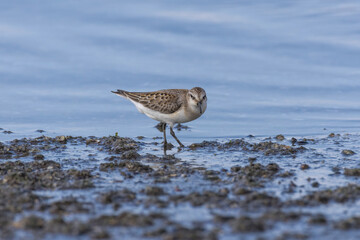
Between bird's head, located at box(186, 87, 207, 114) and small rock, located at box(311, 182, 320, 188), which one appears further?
bird's head, located at box(186, 87, 207, 114)

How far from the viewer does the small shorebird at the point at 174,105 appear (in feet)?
44.2

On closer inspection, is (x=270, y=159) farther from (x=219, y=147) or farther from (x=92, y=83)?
(x=92, y=83)

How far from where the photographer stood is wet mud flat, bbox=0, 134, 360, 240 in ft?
22.6

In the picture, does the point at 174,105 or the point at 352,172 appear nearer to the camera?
the point at 352,172

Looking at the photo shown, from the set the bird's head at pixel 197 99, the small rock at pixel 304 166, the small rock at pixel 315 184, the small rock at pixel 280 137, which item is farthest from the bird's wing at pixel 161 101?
the small rock at pixel 315 184

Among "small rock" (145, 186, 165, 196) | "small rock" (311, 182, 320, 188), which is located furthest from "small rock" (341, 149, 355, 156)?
"small rock" (145, 186, 165, 196)

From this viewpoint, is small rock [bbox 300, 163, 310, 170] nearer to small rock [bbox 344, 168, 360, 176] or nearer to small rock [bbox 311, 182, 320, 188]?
small rock [bbox 344, 168, 360, 176]

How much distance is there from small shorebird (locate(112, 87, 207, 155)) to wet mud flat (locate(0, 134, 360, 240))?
3.29 ft

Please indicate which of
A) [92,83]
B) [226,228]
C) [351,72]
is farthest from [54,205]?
[351,72]

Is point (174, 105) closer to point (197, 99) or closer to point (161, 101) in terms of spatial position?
point (161, 101)

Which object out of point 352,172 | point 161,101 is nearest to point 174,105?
point 161,101

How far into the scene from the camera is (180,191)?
865 centimetres

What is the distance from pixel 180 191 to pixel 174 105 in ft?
17.1

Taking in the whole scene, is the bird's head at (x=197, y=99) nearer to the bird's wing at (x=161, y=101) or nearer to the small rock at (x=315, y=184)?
the bird's wing at (x=161, y=101)
